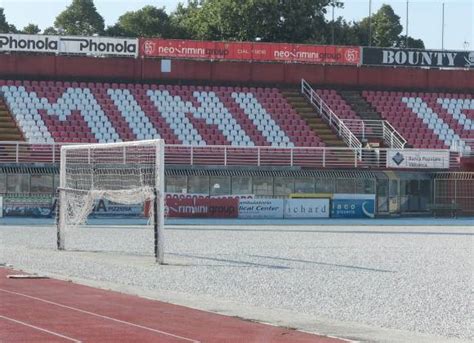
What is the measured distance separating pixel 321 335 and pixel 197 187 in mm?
34956

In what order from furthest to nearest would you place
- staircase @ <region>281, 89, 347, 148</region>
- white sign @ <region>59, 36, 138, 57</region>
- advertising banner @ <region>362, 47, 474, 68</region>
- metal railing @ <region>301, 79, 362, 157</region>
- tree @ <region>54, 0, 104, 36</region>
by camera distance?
tree @ <region>54, 0, 104, 36</region> < advertising banner @ <region>362, 47, 474, 68</region> < white sign @ <region>59, 36, 138, 57</region> < staircase @ <region>281, 89, 347, 148</region> < metal railing @ <region>301, 79, 362, 157</region>

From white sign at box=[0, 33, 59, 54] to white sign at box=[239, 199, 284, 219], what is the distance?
15.8 metres

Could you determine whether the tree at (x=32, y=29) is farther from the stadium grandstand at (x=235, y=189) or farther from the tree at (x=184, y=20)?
the stadium grandstand at (x=235, y=189)

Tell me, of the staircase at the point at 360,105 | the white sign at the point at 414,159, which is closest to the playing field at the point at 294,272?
the white sign at the point at 414,159

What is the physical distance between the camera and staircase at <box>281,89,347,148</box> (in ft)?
177

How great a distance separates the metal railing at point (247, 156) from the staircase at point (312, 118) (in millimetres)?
2191

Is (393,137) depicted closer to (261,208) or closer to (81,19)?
(261,208)

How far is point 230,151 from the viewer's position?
50.2 m

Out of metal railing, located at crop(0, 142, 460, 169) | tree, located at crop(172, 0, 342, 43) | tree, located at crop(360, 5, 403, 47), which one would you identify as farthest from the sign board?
tree, located at crop(360, 5, 403, 47)

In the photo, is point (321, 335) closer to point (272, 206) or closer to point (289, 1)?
point (272, 206)

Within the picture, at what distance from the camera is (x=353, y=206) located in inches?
1953

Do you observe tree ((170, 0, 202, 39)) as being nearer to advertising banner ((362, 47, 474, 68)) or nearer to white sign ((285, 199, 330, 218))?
advertising banner ((362, 47, 474, 68))

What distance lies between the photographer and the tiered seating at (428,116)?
185ft

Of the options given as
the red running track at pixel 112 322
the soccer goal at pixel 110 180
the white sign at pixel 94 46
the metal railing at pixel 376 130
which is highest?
the white sign at pixel 94 46
